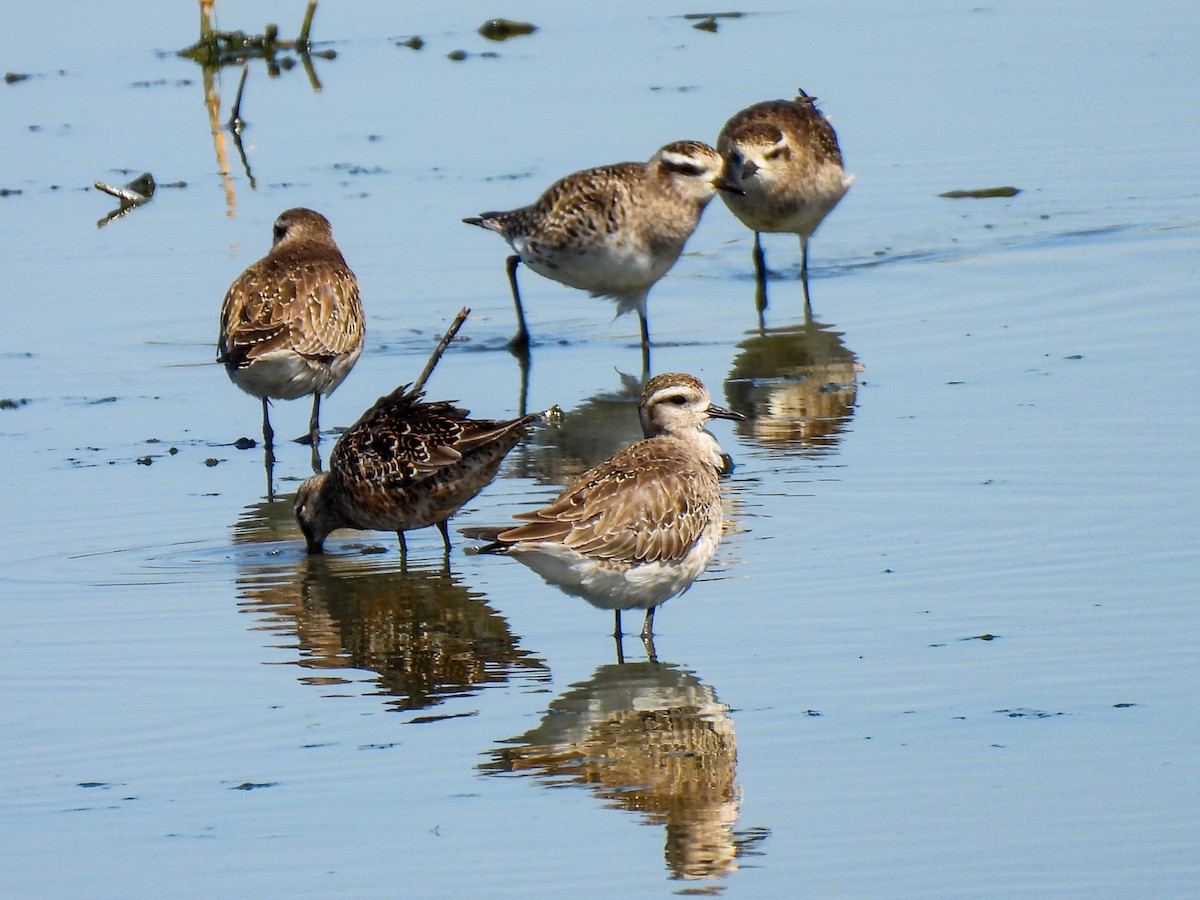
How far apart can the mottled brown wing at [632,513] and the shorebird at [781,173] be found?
600 cm

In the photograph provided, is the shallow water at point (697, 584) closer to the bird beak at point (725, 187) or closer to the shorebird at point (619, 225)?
the shorebird at point (619, 225)

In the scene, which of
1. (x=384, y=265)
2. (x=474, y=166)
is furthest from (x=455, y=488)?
(x=474, y=166)

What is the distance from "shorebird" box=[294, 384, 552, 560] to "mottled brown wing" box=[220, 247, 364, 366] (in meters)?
1.45

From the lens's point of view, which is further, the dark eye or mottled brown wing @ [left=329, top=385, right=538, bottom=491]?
the dark eye

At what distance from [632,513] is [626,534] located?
0.39 ft

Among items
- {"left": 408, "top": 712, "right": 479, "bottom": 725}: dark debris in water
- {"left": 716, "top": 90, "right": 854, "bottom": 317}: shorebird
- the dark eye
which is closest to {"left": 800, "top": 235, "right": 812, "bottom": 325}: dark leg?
{"left": 716, "top": 90, "right": 854, "bottom": 317}: shorebird

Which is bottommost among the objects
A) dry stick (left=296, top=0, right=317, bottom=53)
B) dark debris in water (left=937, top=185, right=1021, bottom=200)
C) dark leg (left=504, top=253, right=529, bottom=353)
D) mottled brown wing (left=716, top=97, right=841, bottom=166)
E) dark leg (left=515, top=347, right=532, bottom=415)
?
dark leg (left=515, top=347, right=532, bottom=415)

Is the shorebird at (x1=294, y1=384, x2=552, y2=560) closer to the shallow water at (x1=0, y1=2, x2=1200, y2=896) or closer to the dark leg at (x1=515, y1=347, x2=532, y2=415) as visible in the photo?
the shallow water at (x1=0, y1=2, x2=1200, y2=896)

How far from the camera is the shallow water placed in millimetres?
6570

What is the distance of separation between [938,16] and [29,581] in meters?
15.8

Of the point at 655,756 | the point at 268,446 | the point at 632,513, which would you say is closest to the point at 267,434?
the point at 268,446

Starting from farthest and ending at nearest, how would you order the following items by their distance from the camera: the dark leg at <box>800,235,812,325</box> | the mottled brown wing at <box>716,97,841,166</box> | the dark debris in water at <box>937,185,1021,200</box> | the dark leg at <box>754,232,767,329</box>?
the dark debris in water at <box>937,185,1021,200</box>, the mottled brown wing at <box>716,97,841,166</box>, the dark leg at <box>754,232,767,329</box>, the dark leg at <box>800,235,812,325</box>

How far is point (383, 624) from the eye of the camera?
892cm

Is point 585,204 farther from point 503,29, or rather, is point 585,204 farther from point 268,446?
point 503,29
